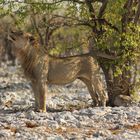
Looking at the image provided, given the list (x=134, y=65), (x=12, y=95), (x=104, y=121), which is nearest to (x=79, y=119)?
(x=104, y=121)

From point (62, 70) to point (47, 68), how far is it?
0.48 m

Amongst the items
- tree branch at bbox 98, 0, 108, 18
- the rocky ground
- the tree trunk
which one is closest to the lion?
the tree trunk

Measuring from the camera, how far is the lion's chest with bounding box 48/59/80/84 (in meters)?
15.6

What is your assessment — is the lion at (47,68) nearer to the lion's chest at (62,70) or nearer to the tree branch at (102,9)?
the lion's chest at (62,70)

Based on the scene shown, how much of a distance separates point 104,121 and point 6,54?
123ft

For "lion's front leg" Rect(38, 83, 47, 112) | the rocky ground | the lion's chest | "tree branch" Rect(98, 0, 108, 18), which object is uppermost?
"tree branch" Rect(98, 0, 108, 18)

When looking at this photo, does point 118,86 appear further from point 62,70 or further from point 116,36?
point 62,70

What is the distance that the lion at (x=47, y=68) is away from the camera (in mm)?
15195

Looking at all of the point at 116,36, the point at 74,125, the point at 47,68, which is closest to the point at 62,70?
the point at 47,68

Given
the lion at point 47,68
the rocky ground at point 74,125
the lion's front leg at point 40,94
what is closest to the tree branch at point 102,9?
the lion at point 47,68

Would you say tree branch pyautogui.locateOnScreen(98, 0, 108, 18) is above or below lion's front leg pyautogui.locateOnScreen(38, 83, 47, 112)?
above

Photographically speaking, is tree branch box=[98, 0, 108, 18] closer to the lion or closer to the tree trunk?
the lion

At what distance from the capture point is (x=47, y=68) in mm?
15438

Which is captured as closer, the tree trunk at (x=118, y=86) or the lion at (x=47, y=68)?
the lion at (x=47, y=68)
